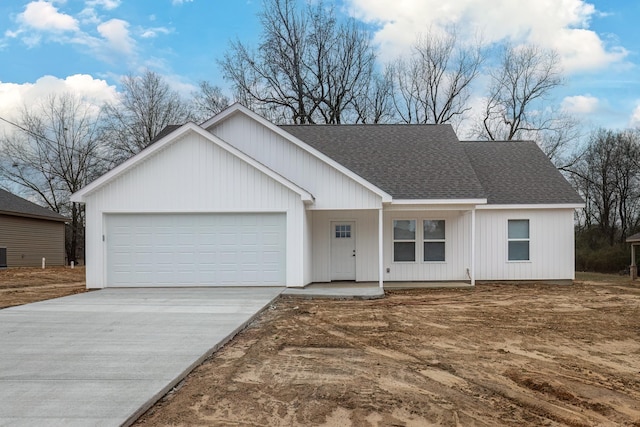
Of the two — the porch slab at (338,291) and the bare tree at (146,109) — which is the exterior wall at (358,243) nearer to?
the porch slab at (338,291)

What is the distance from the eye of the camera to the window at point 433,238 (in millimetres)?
16438

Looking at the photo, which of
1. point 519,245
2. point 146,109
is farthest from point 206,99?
point 519,245

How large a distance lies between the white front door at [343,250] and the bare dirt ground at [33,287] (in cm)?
745

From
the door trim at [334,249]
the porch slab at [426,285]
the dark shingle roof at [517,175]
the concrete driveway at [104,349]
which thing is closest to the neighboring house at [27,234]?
the concrete driveway at [104,349]

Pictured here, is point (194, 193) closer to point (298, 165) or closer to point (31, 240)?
point (298, 165)

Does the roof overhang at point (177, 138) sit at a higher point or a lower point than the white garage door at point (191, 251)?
higher

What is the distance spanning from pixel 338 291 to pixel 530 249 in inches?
282

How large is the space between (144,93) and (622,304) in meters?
34.2

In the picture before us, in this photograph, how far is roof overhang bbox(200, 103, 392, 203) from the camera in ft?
46.7

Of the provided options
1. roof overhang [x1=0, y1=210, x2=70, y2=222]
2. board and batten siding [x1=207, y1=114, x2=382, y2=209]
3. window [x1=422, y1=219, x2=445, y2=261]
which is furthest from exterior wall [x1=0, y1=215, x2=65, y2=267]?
window [x1=422, y1=219, x2=445, y2=261]

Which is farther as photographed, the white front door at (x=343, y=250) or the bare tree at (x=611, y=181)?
the bare tree at (x=611, y=181)

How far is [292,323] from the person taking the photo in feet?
30.6

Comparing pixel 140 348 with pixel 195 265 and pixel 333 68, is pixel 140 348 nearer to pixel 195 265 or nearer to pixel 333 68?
pixel 195 265

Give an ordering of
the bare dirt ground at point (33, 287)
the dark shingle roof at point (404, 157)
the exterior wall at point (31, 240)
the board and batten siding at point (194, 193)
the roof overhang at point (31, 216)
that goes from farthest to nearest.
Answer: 1. the exterior wall at point (31, 240)
2. the roof overhang at point (31, 216)
3. the dark shingle roof at point (404, 157)
4. the board and batten siding at point (194, 193)
5. the bare dirt ground at point (33, 287)
